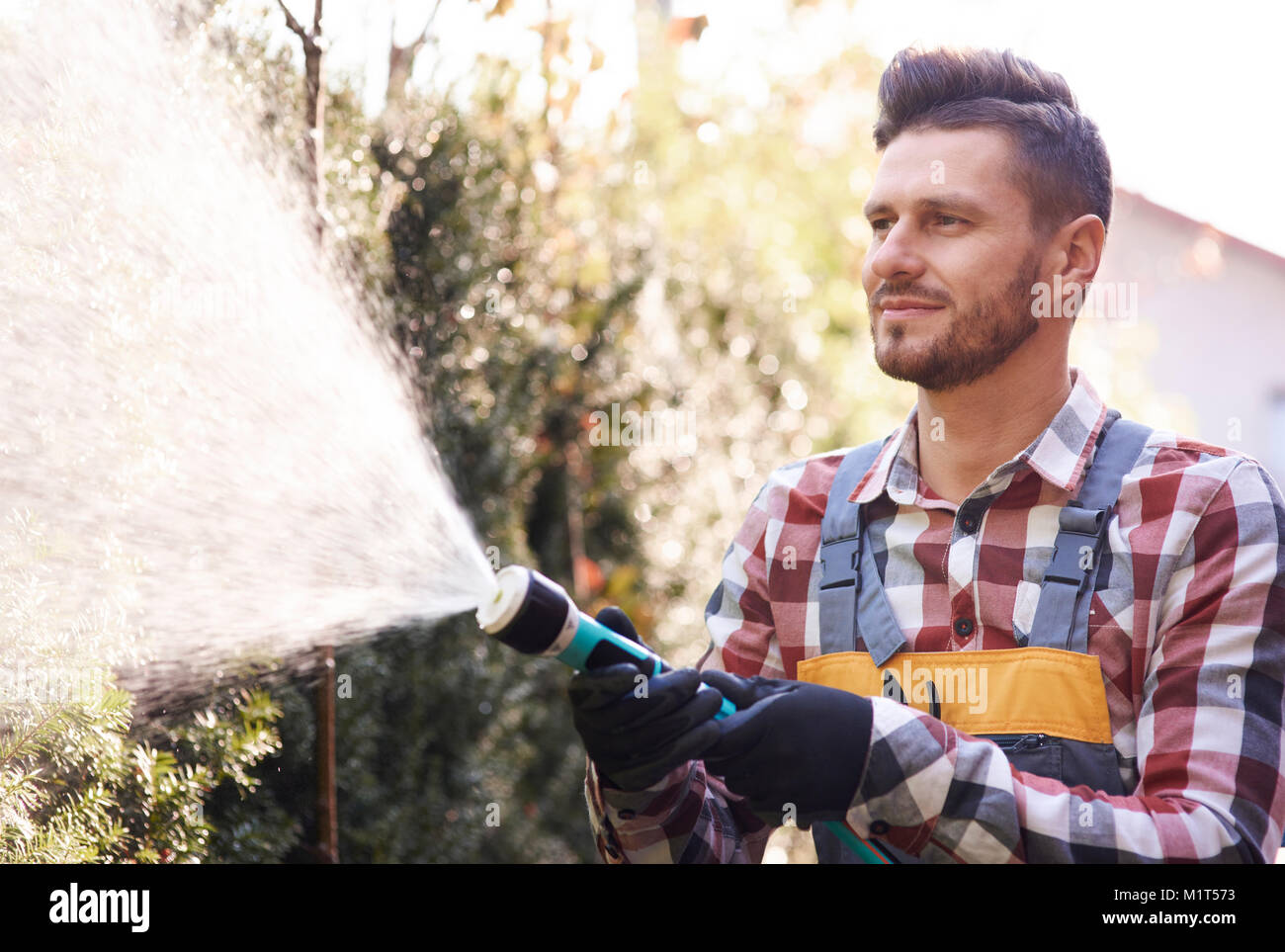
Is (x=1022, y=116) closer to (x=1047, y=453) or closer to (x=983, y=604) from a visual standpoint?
(x=1047, y=453)

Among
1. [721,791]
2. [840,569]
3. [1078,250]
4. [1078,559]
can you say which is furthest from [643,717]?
[1078,250]

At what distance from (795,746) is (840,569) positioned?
1.94 ft

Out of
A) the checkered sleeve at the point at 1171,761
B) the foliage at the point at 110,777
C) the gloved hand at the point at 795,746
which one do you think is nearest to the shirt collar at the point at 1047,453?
the checkered sleeve at the point at 1171,761

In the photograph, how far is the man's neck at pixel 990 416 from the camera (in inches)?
88.3

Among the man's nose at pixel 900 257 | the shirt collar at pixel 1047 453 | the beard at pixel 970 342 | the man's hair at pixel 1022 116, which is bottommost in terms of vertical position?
the shirt collar at pixel 1047 453

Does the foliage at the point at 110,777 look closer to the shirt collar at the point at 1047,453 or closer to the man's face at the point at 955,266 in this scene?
the shirt collar at the point at 1047,453

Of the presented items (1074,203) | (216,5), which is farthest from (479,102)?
(1074,203)

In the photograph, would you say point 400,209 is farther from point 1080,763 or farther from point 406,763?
point 1080,763

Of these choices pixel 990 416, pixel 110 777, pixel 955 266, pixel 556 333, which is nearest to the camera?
pixel 110 777

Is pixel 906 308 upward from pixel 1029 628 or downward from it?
upward

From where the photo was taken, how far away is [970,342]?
2.15 meters

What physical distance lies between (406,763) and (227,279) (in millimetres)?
1493

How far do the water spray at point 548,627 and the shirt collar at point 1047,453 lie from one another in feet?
2.53

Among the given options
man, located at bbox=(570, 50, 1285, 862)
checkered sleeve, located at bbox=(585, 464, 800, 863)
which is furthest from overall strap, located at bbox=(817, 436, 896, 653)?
checkered sleeve, located at bbox=(585, 464, 800, 863)
